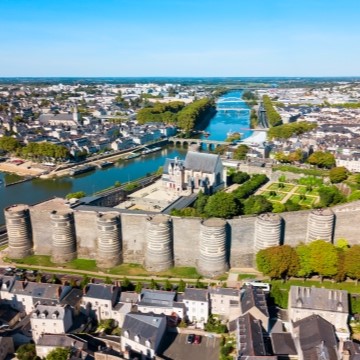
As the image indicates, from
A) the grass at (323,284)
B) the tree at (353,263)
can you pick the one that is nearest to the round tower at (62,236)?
the grass at (323,284)

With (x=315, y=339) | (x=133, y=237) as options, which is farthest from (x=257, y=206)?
(x=315, y=339)

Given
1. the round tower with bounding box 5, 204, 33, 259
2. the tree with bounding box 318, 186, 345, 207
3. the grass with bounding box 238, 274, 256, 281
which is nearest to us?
the grass with bounding box 238, 274, 256, 281

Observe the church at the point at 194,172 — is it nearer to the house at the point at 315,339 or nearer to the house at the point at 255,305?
the house at the point at 255,305

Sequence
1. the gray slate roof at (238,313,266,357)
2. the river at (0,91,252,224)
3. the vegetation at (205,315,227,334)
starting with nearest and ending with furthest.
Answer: the gray slate roof at (238,313,266,357)
the vegetation at (205,315,227,334)
the river at (0,91,252,224)

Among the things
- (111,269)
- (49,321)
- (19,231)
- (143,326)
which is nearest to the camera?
(143,326)

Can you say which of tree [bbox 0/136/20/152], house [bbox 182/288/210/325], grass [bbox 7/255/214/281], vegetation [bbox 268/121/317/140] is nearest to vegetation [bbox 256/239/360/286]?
grass [bbox 7/255/214/281]

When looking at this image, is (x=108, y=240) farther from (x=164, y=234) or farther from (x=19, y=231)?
(x=19, y=231)

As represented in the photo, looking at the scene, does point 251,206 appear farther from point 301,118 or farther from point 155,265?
point 301,118

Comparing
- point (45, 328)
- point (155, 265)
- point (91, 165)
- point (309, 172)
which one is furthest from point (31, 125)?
point (45, 328)

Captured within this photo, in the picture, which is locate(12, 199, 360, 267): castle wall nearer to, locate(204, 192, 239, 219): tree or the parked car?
locate(204, 192, 239, 219): tree
